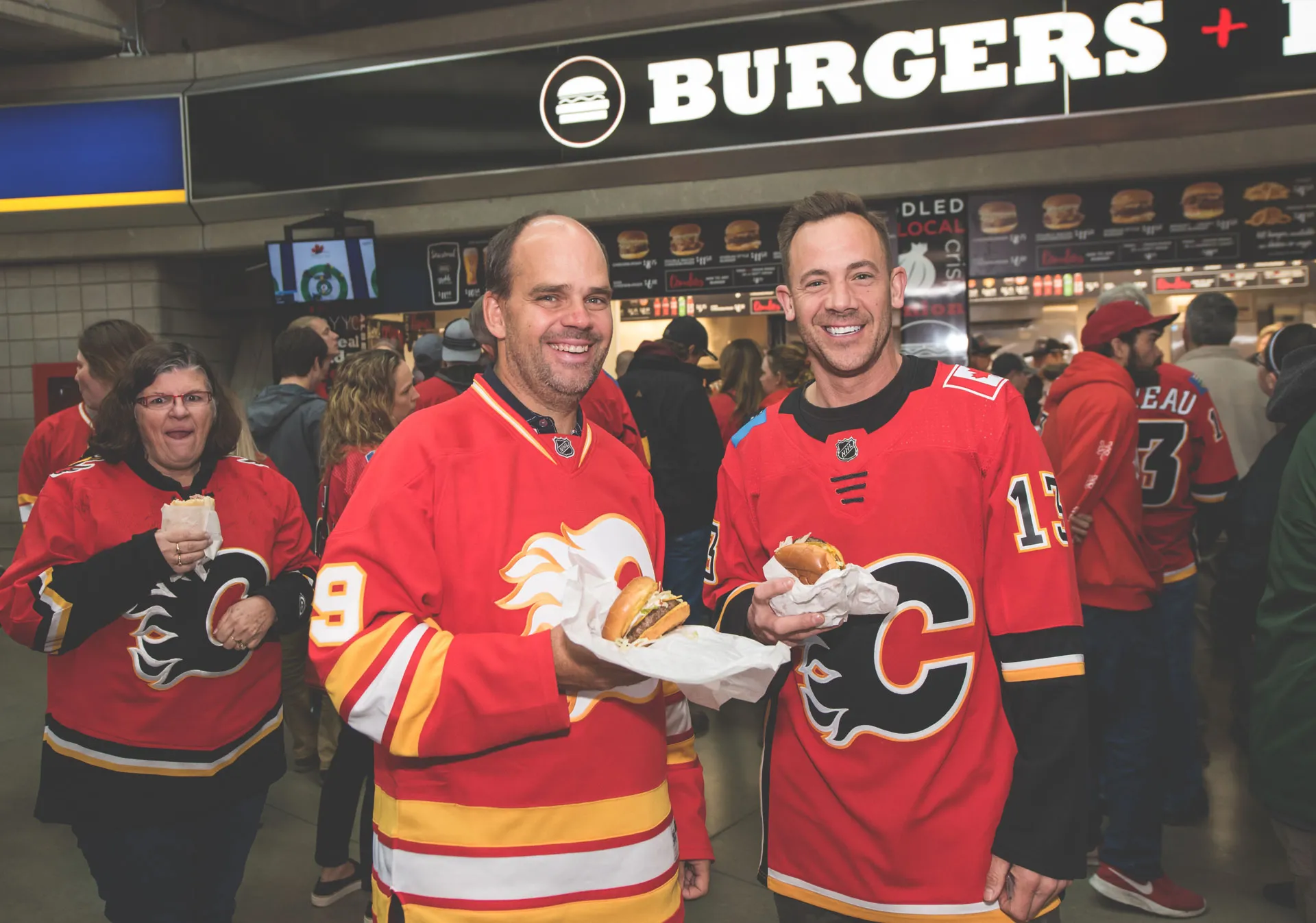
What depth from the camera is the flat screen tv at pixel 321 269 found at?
845 centimetres

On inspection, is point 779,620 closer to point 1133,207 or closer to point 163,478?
point 163,478

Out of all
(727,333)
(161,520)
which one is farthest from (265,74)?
(161,520)

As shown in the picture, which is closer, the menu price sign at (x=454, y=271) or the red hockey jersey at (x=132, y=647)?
the red hockey jersey at (x=132, y=647)

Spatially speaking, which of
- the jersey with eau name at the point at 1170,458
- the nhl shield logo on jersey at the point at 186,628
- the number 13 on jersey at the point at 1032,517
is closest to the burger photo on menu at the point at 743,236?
the jersey with eau name at the point at 1170,458

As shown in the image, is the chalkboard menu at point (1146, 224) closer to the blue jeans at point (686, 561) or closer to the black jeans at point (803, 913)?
the blue jeans at point (686, 561)

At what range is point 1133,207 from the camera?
24.6ft

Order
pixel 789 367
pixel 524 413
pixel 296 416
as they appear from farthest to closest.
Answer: pixel 789 367
pixel 296 416
pixel 524 413

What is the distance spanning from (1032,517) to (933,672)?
1.16 feet

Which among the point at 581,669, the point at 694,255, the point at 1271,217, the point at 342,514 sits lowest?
the point at 581,669

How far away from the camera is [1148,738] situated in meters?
3.56

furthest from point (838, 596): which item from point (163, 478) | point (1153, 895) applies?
point (1153, 895)

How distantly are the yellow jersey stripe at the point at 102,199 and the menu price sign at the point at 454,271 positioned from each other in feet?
7.70

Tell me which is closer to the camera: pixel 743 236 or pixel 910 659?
pixel 910 659

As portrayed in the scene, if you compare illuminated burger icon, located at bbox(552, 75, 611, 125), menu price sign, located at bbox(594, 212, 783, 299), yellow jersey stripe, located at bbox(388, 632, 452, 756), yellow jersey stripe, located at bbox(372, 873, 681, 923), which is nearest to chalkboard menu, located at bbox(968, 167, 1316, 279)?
menu price sign, located at bbox(594, 212, 783, 299)
